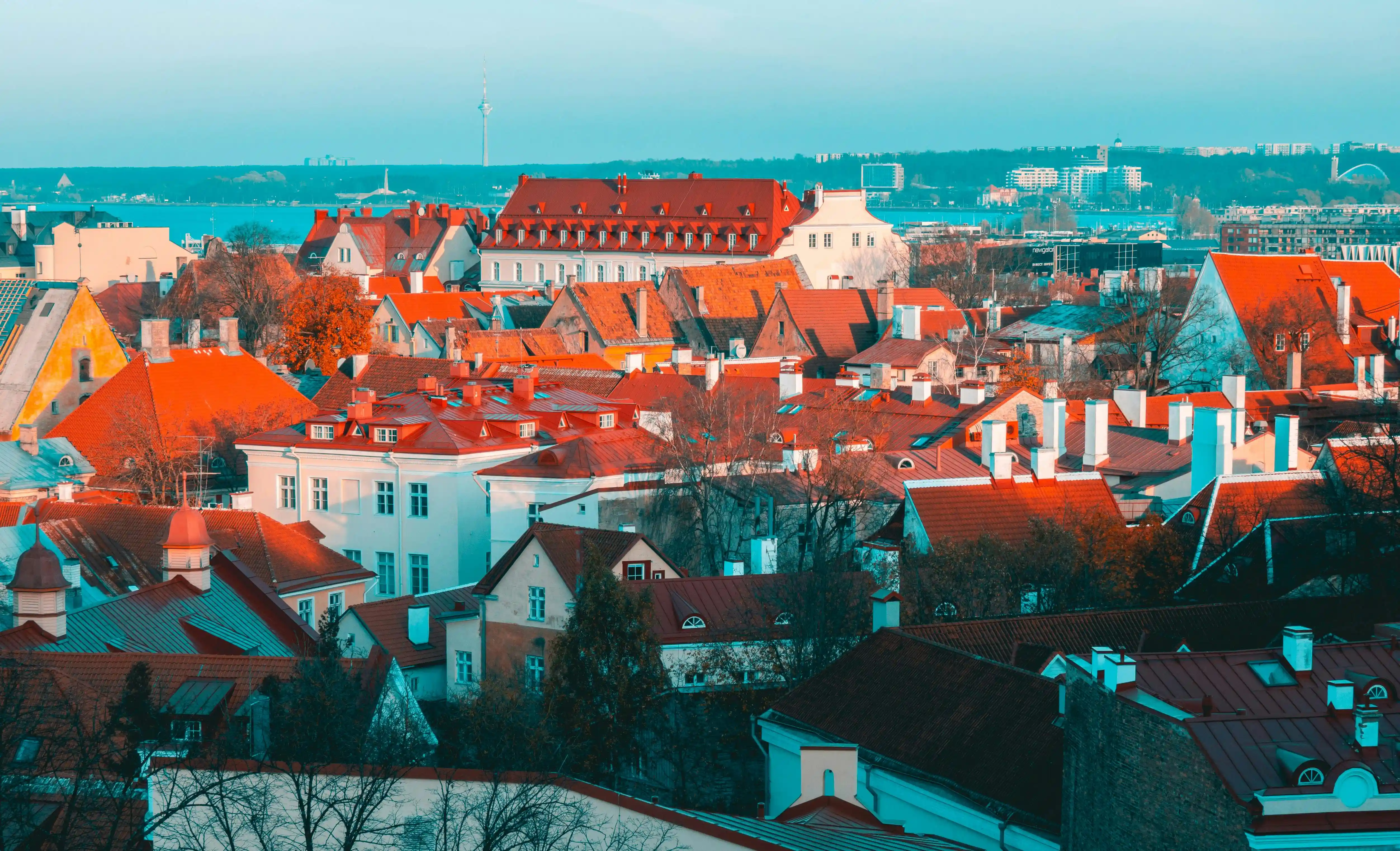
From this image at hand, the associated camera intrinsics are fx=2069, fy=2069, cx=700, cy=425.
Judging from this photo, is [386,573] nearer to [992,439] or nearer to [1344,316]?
[992,439]

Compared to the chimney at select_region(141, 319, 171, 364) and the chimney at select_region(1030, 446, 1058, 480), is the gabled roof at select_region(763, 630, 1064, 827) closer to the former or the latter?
the chimney at select_region(1030, 446, 1058, 480)

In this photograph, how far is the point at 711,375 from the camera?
59969mm

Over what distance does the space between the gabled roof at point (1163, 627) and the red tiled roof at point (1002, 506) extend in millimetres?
6323

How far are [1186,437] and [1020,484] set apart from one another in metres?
10.5

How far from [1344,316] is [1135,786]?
Answer: 5143 centimetres

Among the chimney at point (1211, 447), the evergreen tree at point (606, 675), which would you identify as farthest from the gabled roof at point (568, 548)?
the chimney at point (1211, 447)

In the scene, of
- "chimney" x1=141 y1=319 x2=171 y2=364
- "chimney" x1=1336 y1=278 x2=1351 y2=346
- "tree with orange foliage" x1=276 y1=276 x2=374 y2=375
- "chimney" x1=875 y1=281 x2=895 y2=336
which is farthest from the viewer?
"chimney" x1=875 y1=281 x2=895 y2=336

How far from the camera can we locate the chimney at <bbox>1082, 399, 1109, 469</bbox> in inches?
1841

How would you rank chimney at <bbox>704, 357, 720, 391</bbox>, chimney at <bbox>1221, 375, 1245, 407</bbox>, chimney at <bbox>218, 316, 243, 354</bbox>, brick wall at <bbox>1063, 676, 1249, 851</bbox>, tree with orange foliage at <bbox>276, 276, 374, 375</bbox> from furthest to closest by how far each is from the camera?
tree with orange foliage at <bbox>276, 276, 374, 375</bbox> → chimney at <bbox>218, 316, 243, 354</bbox> → chimney at <bbox>704, 357, 720, 391</bbox> → chimney at <bbox>1221, 375, 1245, 407</bbox> → brick wall at <bbox>1063, 676, 1249, 851</bbox>

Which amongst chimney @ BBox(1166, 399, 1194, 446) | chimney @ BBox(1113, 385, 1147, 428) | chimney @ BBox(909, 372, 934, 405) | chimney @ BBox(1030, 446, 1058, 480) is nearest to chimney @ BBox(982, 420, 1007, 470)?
chimney @ BBox(1030, 446, 1058, 480)

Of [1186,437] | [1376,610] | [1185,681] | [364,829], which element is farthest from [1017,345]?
[364,829]

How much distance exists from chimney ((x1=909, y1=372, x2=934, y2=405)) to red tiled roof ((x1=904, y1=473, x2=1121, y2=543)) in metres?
14.2

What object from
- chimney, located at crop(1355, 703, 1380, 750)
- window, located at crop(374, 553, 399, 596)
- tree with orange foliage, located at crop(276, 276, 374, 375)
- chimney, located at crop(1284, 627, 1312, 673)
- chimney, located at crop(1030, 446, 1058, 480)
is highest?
tree with orange foliage, located at crop(276, 276, 374, 375)

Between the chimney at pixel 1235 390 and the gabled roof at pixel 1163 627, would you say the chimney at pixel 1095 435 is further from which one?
the gabled roof at pixel 1163 627
